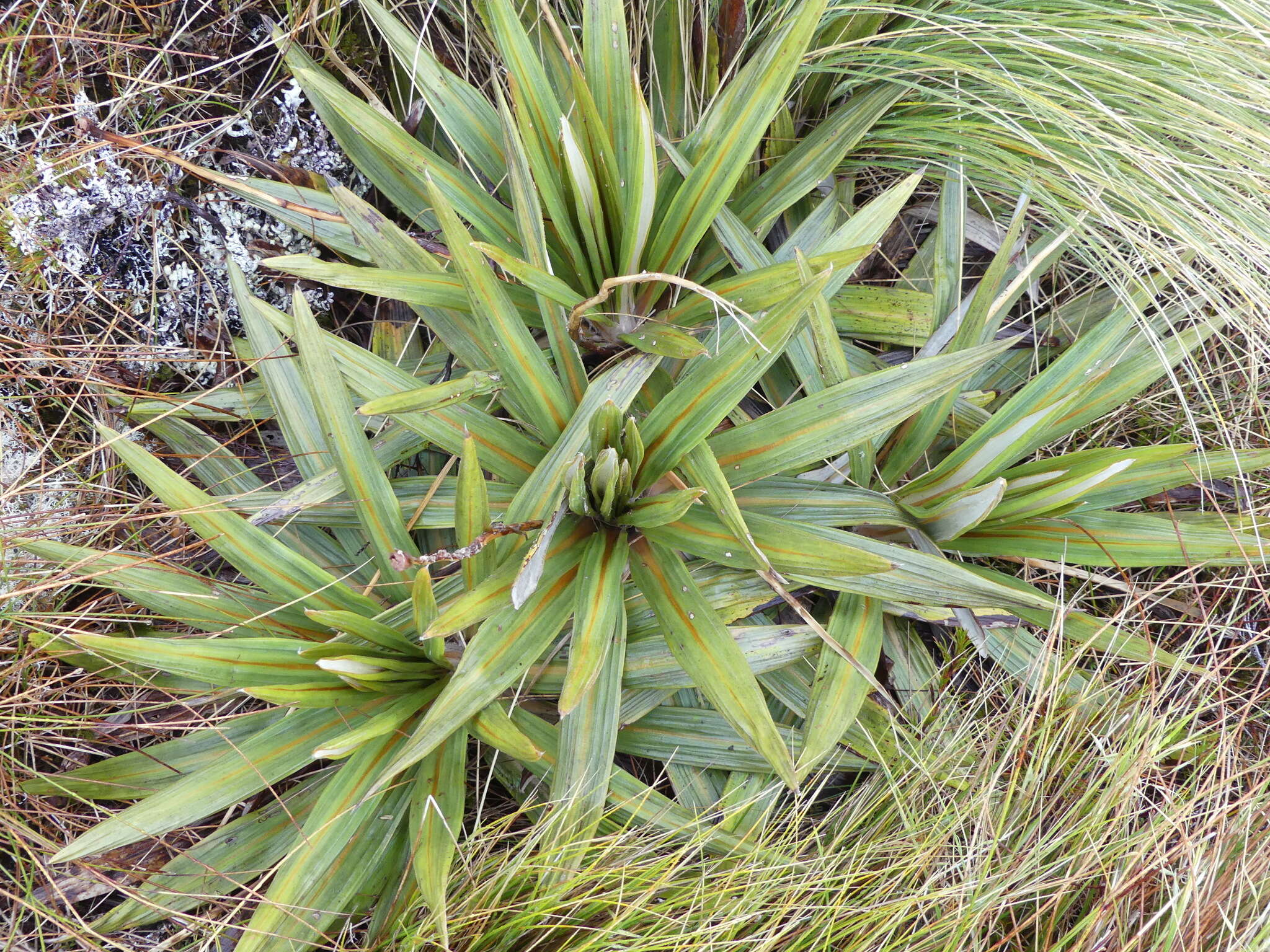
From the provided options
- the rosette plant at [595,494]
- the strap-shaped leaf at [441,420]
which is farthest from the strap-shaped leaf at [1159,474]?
the strap-shaped leaf at [441,420]

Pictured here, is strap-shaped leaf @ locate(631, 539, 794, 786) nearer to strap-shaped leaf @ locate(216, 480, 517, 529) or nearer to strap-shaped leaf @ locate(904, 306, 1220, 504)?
strap-shaped leaf @ locate(216, 480, 517, 529)

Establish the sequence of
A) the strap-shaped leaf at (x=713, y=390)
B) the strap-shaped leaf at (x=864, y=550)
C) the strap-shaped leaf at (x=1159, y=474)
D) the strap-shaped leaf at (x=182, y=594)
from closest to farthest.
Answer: the strap-shaped leaf at (x=713, y=390), the strap-shaped leaf at (x=864, y=550), the strap-shaped leaf at (x=182, y=594), the strap-shaped leaf at (x=1159, y=474)

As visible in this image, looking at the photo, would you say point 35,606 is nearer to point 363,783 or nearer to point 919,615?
point 363,783

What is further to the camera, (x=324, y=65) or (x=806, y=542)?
(x=324, y=65)

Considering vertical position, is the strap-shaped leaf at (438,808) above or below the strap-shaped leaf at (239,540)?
below

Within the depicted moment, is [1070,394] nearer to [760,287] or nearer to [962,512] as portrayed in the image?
[962,512]

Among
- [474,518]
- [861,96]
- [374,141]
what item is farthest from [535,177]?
[861,96]

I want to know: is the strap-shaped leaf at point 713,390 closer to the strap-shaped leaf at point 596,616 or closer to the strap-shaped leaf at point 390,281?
the strap-shaped leaf at point 596,616
